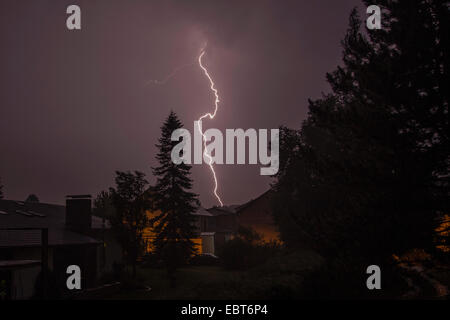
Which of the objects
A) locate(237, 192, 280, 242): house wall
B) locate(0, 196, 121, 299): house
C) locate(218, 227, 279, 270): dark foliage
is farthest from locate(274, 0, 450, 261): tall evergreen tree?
locate(237, 192, 280, 242): house wall

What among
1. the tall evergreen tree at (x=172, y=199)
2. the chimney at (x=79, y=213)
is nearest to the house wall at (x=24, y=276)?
the chimney at (x=79, y=213)

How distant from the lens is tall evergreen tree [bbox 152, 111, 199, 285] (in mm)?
27797

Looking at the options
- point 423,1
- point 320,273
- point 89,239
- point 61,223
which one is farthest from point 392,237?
point 61,223

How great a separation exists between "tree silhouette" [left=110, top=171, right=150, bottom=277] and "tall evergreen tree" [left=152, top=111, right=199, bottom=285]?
556 centimetres

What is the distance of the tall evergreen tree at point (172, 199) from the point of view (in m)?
27.8

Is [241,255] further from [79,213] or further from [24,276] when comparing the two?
[24,276]

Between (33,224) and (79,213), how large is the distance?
334 cm

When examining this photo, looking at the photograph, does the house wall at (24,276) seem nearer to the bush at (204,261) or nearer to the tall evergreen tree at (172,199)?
the tall evergreen tree at (172,199)

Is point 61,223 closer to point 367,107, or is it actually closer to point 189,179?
point 189,179

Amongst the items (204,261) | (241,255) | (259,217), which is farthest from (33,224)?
(259,217)

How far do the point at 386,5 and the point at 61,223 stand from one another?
21.9m

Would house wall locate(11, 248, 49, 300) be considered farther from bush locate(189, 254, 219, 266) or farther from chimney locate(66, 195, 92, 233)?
bush locate(189, 254, 219, 266)

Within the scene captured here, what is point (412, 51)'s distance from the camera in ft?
32.2
